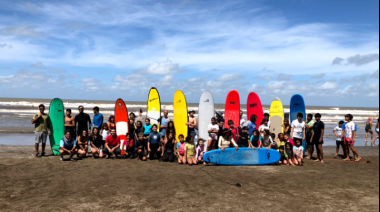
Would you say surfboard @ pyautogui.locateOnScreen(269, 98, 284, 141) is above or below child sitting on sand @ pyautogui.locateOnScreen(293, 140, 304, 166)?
above

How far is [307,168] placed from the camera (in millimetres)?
6477

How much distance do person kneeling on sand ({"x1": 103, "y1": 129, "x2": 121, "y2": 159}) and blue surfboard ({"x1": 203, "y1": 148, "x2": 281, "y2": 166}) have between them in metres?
2.35

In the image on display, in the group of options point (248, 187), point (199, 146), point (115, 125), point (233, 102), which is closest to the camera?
point (248, 187)

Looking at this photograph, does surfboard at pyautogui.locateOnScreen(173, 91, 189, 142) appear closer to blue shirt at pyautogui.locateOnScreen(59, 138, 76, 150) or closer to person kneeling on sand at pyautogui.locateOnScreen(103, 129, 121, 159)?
person kneeling on sand at pyautogui.locateOnScreen(103, 129, 121, 159)

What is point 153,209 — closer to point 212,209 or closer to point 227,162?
point 212,209

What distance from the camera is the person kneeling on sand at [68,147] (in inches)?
275

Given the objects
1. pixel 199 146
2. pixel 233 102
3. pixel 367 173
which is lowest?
pixel 367 173

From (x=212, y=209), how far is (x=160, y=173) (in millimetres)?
2175

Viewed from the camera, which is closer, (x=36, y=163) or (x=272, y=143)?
(x=36, y=163)

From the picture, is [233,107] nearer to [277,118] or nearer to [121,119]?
[277,118]

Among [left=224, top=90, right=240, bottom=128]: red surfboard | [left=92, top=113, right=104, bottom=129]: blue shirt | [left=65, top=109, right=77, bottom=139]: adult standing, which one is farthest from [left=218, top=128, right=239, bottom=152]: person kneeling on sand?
[left=65, top=109, right=77, bottom=139]: adult standing

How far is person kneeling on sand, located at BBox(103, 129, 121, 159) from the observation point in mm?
7301

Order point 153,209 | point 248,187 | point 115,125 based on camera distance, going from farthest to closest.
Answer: point 115,125, point 248,187, point 153,209

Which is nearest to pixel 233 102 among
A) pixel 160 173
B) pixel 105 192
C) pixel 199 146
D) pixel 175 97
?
pixel 175 97
